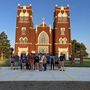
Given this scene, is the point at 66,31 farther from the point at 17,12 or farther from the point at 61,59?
the point at 61,59

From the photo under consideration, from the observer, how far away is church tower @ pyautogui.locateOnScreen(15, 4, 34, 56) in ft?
244

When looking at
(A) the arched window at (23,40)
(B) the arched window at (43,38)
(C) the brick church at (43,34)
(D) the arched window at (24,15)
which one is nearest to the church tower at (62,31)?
(C) the brick church at (43,34)

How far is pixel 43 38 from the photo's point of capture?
250 ft

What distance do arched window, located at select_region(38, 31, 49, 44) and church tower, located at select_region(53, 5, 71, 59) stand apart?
6.99 feet

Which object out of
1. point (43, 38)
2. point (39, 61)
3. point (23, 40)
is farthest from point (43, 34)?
point (39, 61)

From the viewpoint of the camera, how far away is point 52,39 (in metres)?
76.8

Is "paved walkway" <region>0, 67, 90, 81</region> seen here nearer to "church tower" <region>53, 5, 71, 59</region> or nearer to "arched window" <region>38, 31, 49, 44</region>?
"church tower" <region>53, 5, 71, 59</region>

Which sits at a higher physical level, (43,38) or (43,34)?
(43,34)

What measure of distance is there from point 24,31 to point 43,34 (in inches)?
203

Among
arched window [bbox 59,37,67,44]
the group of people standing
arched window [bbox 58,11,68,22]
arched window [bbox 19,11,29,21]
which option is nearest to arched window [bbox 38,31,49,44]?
arched window [bbox 59,37,67,44]

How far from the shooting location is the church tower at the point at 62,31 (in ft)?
244

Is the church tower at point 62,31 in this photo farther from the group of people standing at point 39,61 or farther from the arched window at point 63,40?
the group of people standing at point 39,61

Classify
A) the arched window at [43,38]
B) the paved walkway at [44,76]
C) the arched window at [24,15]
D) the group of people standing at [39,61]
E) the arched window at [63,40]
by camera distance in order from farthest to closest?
the arched window at [24,15]
the arched window at [43,38]
the arched window at [63,40]
the group of people standing at [39,61]
the paved walkway at [44,76]

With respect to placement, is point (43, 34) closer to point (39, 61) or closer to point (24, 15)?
point (24, 15)
